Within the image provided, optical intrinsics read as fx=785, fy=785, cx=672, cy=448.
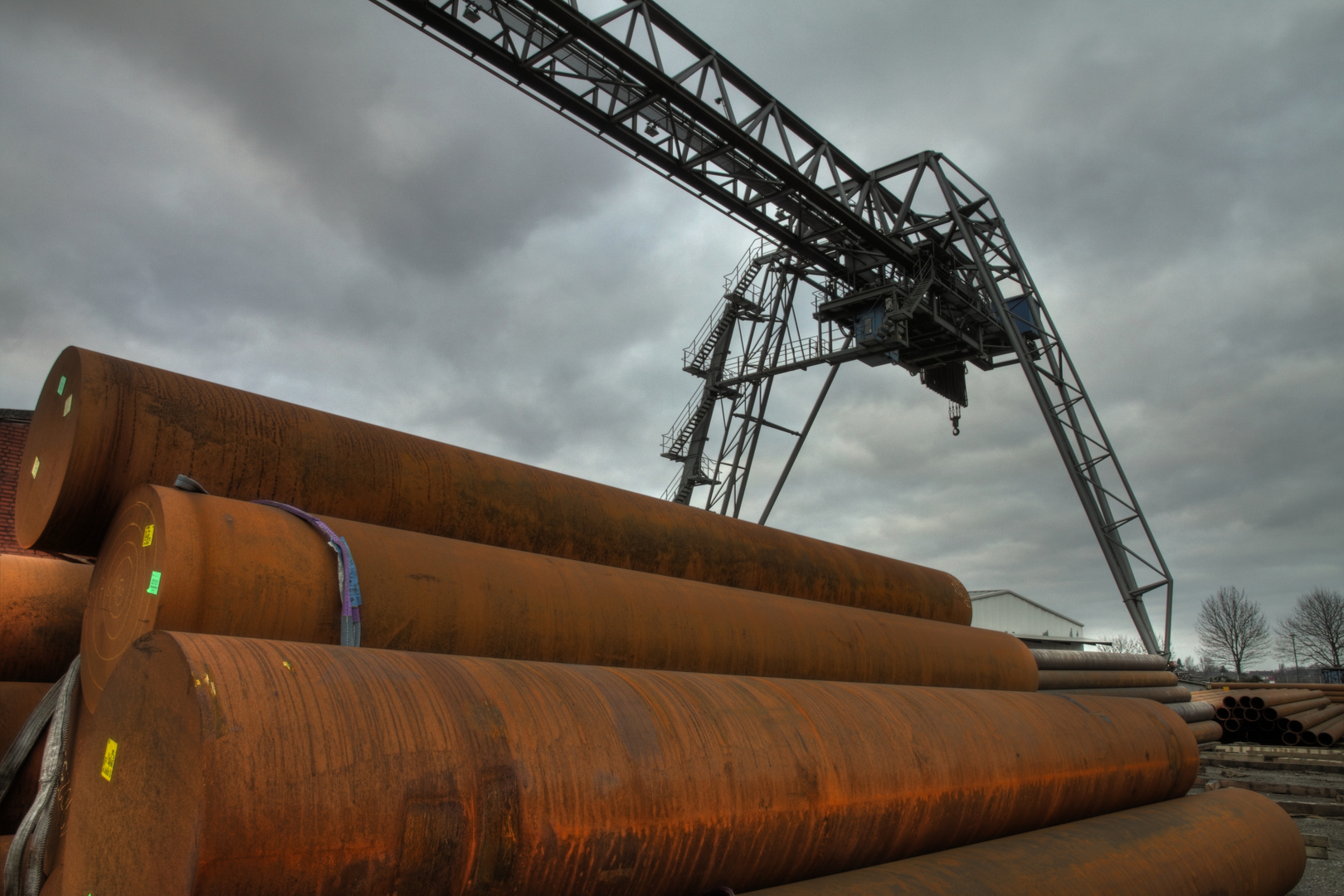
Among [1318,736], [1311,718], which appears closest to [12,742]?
[1318,736]

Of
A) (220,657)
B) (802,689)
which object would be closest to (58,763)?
(220,657)

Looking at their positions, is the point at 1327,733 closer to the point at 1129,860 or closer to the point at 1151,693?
the point at 1151,693

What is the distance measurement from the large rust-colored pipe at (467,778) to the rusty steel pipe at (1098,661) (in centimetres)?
480

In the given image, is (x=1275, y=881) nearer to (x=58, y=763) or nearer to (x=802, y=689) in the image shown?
(x=802, y=689)

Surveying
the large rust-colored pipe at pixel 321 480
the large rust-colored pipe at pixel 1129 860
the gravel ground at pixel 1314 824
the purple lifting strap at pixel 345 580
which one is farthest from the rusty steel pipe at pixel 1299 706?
the purple lifting strap at pixel 345 580

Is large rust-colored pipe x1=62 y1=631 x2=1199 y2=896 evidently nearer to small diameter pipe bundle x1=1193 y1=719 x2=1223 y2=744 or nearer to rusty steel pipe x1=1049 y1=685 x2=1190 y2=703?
rusty steel pipe x1=1049 y1=685 x2=1190 y2=703

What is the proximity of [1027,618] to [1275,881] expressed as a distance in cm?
4244

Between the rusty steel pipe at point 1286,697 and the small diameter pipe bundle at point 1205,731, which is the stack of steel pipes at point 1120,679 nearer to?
the small diameter pipe bundle at point 1205,731

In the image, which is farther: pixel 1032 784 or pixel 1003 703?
pixel 1003 703

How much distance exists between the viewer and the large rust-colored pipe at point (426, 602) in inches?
80.4

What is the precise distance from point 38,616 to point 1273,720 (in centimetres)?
1466

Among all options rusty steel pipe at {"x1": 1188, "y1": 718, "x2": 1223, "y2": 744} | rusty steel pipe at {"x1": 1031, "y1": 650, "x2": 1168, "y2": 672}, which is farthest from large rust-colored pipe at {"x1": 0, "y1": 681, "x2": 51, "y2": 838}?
rusty steel pipe at {"x1": 1188, "y1": 718, "x2": 1223, "y2": 744}

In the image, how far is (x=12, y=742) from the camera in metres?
2.78

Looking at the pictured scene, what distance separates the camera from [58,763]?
219cm
